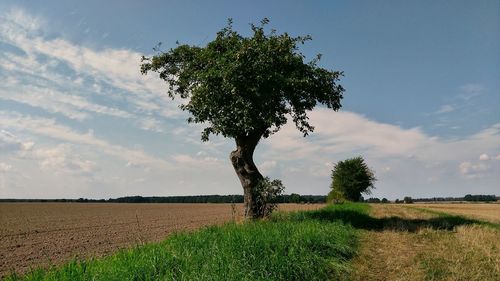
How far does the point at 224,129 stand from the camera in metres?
Result: 20.4

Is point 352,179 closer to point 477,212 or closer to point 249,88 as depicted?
point 477,212

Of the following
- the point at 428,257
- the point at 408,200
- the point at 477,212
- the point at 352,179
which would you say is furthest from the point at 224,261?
the point at 408,200

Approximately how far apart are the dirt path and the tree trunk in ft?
21.1

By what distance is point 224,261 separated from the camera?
802 cm

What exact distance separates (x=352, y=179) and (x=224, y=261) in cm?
6441

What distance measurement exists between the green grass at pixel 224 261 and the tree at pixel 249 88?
930cm

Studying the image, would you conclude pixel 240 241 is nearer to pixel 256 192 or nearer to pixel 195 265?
pixel 195 265

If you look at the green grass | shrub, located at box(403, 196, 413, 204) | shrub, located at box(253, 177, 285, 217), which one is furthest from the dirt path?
shrub, located at box(403, 196, 413, 204)

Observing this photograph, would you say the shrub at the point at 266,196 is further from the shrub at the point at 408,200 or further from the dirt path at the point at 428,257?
the shrub at the point at 408,200

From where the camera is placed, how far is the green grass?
7242 mm

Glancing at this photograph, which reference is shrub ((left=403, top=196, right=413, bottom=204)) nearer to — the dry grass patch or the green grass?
the dry grass patch

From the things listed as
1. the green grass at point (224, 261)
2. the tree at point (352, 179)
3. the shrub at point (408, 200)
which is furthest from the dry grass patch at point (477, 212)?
the shrub at point (408, 200)

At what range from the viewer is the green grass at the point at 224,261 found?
285 inches

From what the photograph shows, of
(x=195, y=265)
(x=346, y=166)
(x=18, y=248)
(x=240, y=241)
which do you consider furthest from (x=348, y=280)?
(x=346, y=166)
